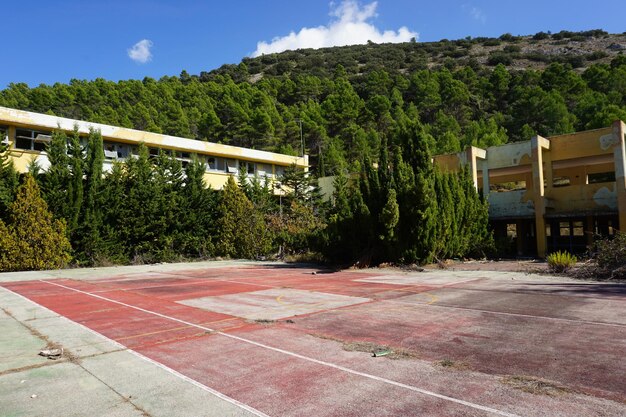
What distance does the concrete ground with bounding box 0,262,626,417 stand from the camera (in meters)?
4.71

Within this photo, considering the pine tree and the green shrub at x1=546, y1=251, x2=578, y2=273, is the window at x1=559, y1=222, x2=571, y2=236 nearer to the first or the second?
the green shrub at x1=546, y1=251, x2=578, y2=273

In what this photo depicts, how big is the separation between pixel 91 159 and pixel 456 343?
2627cm

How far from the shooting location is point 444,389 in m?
5.02

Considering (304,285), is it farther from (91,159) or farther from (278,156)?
(278,156)

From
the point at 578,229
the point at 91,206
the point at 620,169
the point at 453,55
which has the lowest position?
the point at 578,229

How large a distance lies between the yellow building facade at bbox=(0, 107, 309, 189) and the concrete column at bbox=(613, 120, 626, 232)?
27.8 metres

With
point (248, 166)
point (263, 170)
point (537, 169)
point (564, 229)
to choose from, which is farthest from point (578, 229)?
point (248, 166)

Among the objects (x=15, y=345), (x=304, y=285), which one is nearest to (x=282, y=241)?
(x=304, y=285)

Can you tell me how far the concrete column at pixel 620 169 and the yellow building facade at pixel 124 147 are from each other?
2777 centimetres

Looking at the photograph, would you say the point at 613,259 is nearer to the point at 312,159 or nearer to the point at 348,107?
the point at 312,159

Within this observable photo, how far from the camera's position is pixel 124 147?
3409 cm

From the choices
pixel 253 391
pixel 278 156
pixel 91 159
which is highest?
pixel 278 156

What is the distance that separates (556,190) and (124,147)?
1223 inches

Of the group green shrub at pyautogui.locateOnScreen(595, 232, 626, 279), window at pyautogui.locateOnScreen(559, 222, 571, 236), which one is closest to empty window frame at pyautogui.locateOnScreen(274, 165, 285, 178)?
window at pyautogui.locateOnScreen(559, 222, 571, 236)
